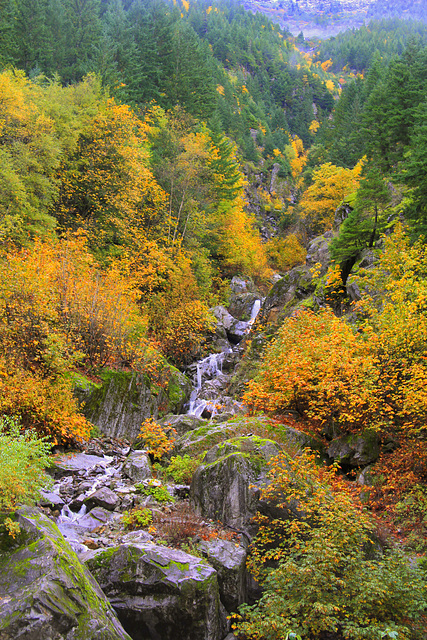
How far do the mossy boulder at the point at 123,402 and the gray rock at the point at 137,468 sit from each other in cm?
293

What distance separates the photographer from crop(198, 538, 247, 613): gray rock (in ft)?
21.0

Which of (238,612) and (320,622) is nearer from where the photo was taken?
(320,622)

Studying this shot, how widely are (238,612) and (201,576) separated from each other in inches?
45.1

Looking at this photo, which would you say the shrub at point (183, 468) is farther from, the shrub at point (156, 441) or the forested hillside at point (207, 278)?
the forested hillside at point (207, 278)

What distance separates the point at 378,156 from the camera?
27.0 metres

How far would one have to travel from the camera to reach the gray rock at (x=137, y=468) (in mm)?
9570

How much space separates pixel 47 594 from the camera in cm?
430

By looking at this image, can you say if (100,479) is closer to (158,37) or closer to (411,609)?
(411,609)

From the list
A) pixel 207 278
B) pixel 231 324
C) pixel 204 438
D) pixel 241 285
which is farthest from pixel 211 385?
pixel 241 285

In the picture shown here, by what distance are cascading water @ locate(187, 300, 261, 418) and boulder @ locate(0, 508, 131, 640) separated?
8.83 metres

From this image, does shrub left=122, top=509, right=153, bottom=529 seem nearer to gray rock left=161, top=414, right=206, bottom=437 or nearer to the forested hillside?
the forested hillside

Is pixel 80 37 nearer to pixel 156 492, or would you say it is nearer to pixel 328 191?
A: pixel 328 191

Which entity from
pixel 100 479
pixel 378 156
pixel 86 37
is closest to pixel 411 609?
pixel 100 479

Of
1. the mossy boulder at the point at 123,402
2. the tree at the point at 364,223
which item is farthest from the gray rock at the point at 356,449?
the tree at the point at 364,223
